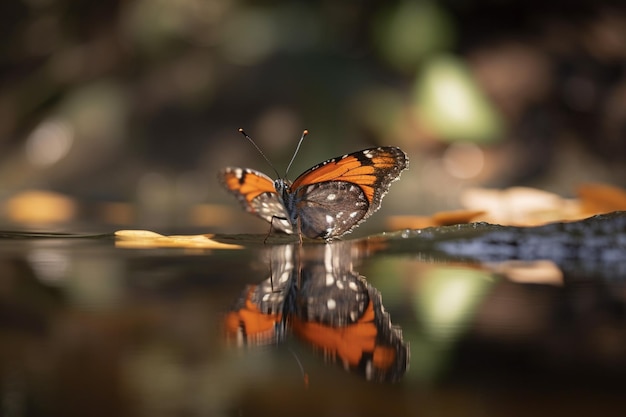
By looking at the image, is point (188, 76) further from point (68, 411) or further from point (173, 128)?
point (68, 411)

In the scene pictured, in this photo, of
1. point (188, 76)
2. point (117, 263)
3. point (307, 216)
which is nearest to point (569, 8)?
point (188, 76)

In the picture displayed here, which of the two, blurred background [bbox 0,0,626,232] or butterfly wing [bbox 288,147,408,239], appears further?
blurred background [bbox 0,0,626,232]

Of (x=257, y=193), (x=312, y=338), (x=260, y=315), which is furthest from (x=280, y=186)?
(x=312, y=338)

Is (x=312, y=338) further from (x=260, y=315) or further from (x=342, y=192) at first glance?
(x=342, y=192)

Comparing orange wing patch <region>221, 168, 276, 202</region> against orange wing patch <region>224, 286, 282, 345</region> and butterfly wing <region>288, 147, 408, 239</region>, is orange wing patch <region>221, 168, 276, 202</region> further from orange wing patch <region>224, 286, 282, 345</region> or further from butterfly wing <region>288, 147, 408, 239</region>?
orange wing patch <region>224, 286, 282, 345</region>

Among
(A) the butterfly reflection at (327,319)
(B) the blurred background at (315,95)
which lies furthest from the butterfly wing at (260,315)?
(B) the blurred background at (315,95)

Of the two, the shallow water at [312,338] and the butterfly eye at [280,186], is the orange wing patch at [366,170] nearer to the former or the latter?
the butterfly eye at [280,186]

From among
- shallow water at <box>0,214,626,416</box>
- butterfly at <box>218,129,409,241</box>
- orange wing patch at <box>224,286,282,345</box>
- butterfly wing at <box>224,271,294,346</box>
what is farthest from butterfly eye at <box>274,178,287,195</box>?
orange wing patch at <box>224,286,282,345</box>
